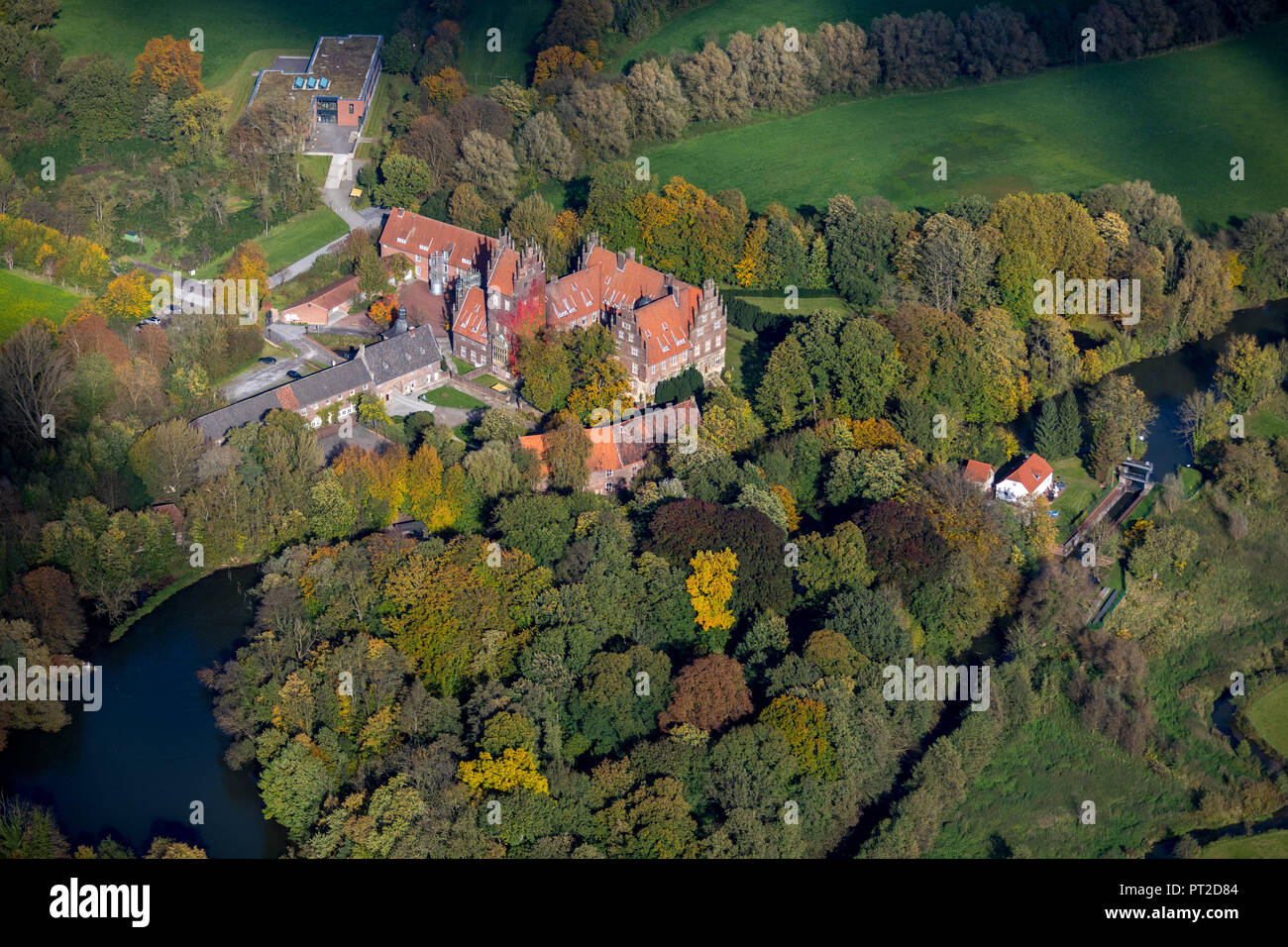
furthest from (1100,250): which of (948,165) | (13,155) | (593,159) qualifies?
(13,155)

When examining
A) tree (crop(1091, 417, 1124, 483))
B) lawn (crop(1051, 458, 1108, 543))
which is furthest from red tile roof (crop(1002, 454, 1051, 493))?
tree (crop(1091, 417, 1124, 483))

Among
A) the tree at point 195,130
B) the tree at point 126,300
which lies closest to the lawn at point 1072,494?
the tree at point 126,300

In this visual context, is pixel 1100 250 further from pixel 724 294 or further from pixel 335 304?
pixel 335 304

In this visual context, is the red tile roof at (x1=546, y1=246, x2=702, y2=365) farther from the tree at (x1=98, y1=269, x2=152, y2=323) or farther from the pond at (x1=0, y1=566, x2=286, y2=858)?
the pond at (x1=0, y1=566, x2=286, y2=858)

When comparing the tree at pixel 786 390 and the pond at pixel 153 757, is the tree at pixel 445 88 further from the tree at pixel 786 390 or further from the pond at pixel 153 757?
the pond at pixel 153 757

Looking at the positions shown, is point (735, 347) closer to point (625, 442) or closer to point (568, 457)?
point (625, 442)

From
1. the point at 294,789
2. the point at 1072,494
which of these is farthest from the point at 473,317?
the point at 1072,494
